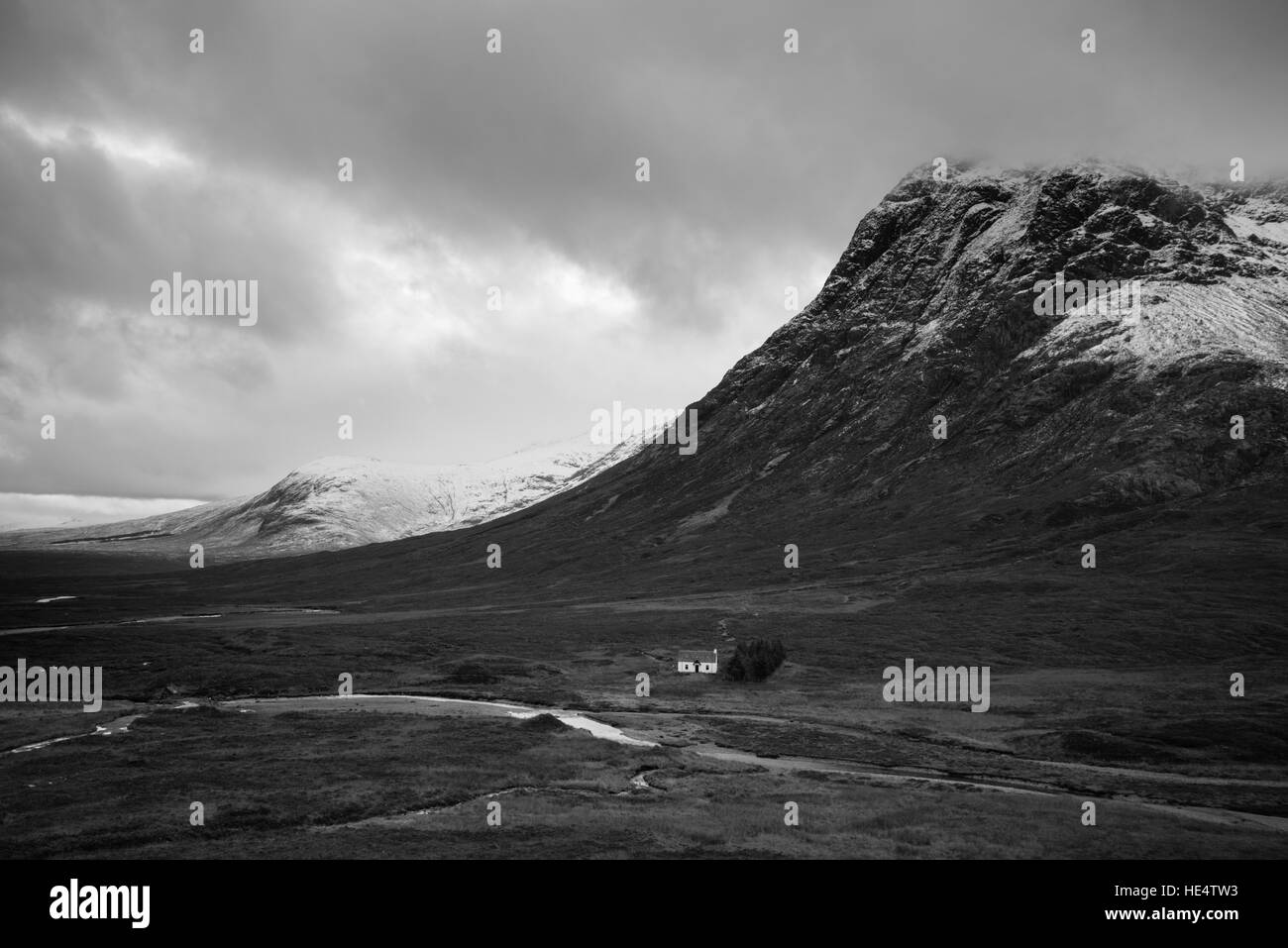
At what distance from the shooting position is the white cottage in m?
116

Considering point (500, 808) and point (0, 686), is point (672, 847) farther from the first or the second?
point (0, 686)

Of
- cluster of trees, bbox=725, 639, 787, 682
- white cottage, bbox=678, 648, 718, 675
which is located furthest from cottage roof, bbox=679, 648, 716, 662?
cluster of trees, bbox=725, 639, 787, 682

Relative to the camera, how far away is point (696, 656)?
127125mm

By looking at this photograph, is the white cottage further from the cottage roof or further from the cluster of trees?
the cluster of trees

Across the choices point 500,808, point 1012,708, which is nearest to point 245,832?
point 500,808

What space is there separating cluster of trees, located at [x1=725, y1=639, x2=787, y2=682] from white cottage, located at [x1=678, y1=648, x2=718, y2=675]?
307 centimetres

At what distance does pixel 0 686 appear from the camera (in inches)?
4001

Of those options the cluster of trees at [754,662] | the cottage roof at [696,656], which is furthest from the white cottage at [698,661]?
the cluster of trees at [754,662]

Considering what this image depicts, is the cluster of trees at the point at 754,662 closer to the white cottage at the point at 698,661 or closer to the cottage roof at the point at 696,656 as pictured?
the white cottage at the point at 698,661

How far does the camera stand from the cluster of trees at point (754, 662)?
364 ft

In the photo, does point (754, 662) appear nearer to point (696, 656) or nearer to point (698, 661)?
point (698, 661)

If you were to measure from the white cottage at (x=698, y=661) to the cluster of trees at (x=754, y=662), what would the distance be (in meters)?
3.07

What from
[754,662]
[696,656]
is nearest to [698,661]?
[696,656]
